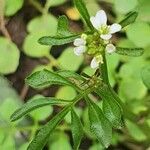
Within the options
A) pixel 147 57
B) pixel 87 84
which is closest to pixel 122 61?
pixel 147 57

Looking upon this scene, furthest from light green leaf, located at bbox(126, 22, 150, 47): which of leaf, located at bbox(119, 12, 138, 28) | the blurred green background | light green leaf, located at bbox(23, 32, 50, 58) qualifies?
leaf, located at bbox(119, 12, 138, 28)

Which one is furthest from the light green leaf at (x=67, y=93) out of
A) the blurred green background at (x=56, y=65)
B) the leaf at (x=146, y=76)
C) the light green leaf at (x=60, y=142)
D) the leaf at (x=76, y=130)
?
the leaf at (x=76, y=130)

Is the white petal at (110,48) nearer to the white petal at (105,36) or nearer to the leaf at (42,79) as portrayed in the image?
the white petal at (105,36)

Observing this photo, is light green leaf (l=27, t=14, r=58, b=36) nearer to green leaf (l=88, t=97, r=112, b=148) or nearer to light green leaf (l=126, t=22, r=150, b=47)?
light green leaf (l=126, t=22, r=150, b=47)

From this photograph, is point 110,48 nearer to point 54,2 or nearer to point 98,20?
point 98,20

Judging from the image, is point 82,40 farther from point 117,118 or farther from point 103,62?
point 117,118

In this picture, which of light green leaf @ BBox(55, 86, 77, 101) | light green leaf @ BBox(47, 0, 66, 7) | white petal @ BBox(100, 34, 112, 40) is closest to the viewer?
white petal @ BBox(100, 34, 112, 40)
